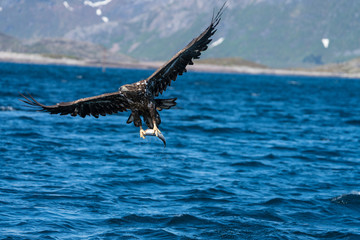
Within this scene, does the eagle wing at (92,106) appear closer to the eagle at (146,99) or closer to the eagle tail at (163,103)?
the eagle at (146,99)

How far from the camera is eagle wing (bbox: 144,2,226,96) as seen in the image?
12938 millimetres

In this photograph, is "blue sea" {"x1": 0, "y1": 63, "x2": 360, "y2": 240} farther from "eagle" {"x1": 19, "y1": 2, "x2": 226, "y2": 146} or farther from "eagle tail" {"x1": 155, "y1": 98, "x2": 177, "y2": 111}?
"eagle tail" {"x1": 155, "y1": 98, "x2": 177, "y2": 111}

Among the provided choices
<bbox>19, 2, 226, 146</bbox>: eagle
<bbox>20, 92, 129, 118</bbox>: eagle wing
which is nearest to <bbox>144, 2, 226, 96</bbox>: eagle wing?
<bbox>19, 2, 226, 146</bbox>: eagle

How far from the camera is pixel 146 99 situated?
12.4 meters

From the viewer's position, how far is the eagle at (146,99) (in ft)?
40.5

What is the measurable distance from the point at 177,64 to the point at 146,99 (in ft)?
5.27

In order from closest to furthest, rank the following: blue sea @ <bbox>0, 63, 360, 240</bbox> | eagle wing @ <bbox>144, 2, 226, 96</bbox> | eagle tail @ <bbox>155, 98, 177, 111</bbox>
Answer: eagle tail @ <bbox>155, 98, 177, 111</bbox>
eagle wing @ <bbox>144, 2, 226, 96</bbox>
blue sea @ <bbox>0, 63, 360, 240</bbox>

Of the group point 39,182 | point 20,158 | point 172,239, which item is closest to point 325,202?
point 172,239

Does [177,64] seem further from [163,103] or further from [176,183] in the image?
[176,183]

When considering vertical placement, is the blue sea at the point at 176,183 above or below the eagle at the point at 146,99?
below

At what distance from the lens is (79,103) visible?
13.4 m

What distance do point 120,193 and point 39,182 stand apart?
294 cm

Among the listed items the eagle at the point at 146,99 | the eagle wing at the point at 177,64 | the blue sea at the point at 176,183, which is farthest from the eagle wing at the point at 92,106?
the blue sea at the point at 176,183

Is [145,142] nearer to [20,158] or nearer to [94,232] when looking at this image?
[20,158]
